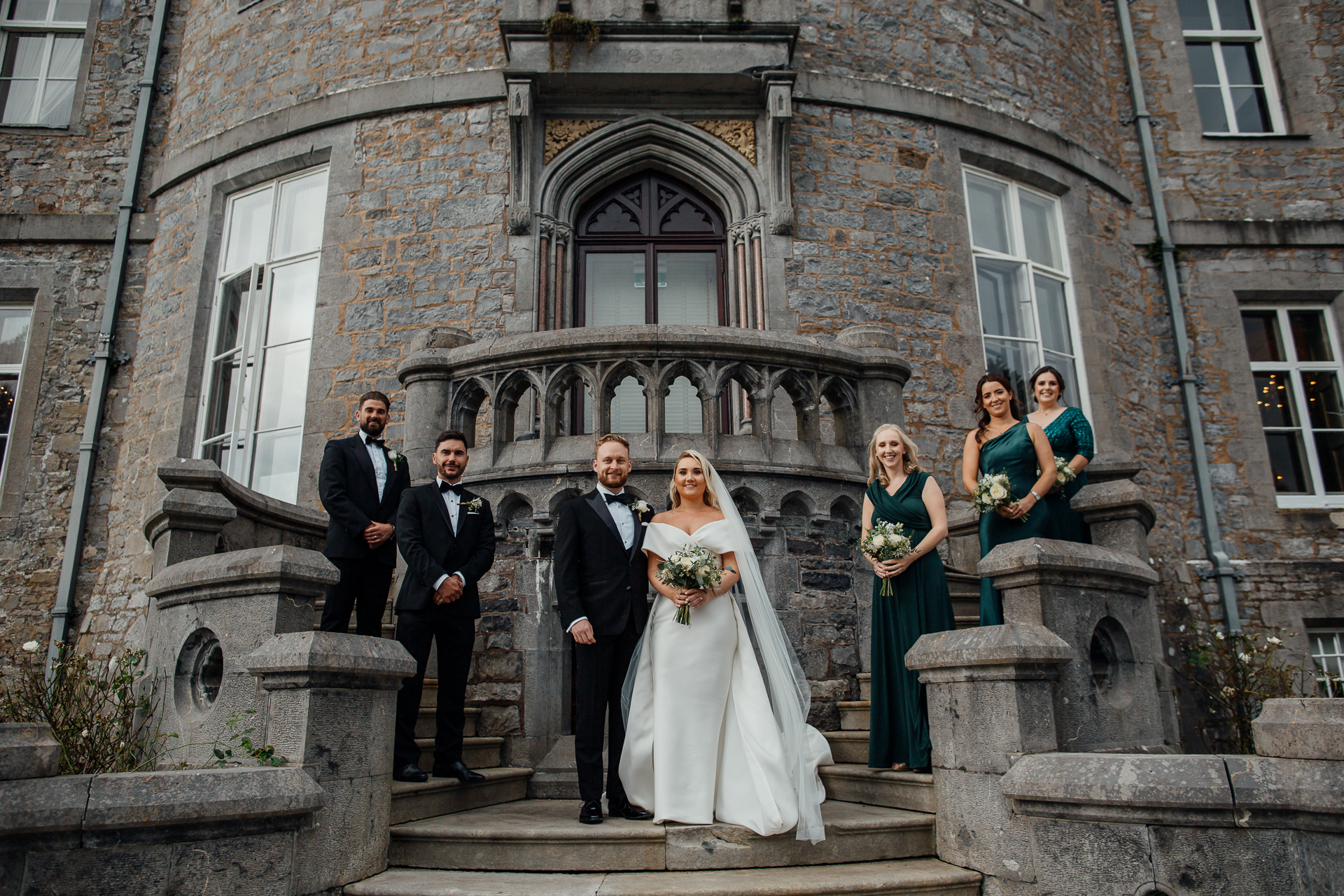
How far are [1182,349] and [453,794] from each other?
9.25 metres

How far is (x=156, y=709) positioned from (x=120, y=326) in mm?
7107

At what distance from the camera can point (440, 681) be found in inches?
175

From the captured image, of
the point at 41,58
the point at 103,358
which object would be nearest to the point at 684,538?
the point at 103,358

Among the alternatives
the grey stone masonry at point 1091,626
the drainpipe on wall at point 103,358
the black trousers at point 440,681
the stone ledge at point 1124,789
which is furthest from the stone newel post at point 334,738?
the drainpipe on wall at point 103,358

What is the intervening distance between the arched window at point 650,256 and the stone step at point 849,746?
4.79m

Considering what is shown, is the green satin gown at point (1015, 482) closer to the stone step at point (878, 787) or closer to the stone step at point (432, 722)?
the stone step at point (878, 787)

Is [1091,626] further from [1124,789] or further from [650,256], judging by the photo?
[650,256]

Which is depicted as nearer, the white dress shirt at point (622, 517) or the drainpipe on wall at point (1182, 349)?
the white dress shirt at point (622, 517)

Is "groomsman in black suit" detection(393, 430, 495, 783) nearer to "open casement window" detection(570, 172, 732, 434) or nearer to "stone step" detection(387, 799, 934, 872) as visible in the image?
"stone step" detection(387, 799, 934, 872)

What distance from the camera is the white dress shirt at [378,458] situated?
192 inches

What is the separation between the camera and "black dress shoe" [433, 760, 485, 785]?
434 centimetres

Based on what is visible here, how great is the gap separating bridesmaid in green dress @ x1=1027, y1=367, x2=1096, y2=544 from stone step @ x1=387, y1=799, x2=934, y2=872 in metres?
2.05

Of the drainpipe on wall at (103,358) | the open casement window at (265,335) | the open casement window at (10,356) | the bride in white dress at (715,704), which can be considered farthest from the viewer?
the open casement window at (10,356)

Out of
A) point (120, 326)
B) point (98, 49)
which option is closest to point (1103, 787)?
point (120, 326)
